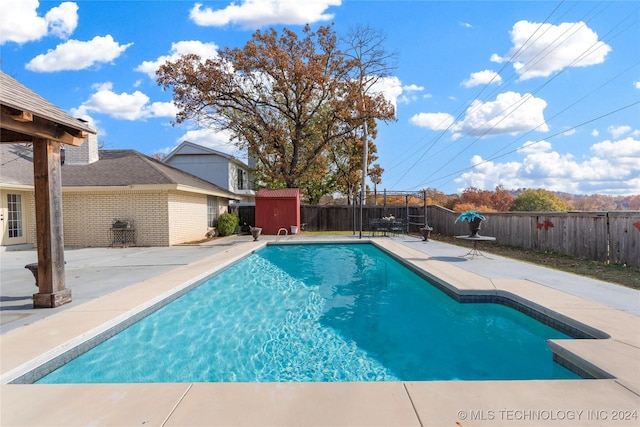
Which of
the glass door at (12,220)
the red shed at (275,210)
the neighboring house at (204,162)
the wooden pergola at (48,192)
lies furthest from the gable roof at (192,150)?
the wooden pergola at (48,192)

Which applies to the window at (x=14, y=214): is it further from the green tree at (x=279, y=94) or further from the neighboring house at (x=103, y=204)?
the green tree at (x=279, y=94)

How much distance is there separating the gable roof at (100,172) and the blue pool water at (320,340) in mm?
8207

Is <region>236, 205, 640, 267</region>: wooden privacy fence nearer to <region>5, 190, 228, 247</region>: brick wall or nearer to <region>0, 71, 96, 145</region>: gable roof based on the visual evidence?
<region>0, 71, 96, 145</region>: gable roof

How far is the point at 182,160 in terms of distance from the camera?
909 inches

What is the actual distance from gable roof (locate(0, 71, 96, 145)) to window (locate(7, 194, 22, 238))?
919cm

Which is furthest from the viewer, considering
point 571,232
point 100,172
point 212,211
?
point 212,211

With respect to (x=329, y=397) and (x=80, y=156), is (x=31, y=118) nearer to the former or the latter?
(x=329, y=397)

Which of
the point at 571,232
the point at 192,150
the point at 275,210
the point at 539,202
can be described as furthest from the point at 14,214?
the point at 539,202

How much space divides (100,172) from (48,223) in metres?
11.3

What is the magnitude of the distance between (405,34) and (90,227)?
1401cm

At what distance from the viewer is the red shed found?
60.3 ft

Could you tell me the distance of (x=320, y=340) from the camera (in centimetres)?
449

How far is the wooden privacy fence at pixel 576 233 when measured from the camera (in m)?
7.88

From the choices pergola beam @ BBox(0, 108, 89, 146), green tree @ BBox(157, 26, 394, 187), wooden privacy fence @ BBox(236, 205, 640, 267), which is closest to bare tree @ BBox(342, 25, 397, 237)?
green tree @ BBox(157, 26, 394, 187)
